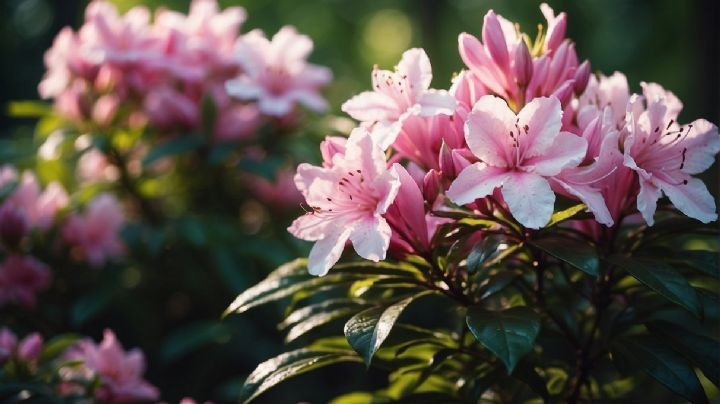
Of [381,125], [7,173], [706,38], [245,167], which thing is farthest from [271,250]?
[706,38]

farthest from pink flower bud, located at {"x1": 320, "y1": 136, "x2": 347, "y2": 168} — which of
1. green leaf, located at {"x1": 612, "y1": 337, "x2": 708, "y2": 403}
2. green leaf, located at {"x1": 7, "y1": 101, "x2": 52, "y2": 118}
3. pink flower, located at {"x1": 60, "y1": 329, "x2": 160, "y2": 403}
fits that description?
green leaf, located at {"x1": 7, "y1": 101, "x2": 52, "y2": 118}

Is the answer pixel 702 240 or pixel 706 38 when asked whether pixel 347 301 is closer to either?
pixel 702 240


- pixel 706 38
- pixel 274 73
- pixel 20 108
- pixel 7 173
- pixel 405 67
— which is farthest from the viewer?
pixel 706 38

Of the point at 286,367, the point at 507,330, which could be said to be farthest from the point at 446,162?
the point at 286,367

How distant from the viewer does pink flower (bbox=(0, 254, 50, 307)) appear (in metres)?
2.00

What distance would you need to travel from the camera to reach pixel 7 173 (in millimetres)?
2016

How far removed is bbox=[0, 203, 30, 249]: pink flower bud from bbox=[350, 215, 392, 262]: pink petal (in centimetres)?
118

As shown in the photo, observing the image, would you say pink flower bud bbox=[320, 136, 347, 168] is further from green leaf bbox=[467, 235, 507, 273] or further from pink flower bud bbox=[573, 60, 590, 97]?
pink flower bud bbox=[573, 60, 590, 97]

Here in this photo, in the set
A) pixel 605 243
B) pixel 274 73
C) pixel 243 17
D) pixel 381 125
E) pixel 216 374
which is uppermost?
pixel 243 17

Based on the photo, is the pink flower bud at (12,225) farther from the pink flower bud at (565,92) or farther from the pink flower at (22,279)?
the pink flower bud at (565,92)

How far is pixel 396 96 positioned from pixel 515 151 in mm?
242

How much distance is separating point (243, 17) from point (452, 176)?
4.64ft

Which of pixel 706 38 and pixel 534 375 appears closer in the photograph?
pixel 534 375

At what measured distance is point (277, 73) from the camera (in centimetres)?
216
